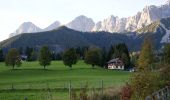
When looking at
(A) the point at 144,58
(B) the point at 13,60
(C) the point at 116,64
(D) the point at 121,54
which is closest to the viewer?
(A) the point at 144,58

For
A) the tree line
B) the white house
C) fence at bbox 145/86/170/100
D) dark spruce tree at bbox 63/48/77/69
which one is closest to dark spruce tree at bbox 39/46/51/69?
the tree line

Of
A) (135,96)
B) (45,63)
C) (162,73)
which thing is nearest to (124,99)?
(135,96)

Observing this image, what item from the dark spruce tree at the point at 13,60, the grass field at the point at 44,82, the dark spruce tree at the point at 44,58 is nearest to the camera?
the grass field at the point at 44,82

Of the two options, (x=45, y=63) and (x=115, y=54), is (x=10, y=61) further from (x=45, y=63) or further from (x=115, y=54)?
(x=115, y=54)

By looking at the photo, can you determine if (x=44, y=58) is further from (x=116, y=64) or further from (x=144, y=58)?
(x=144, y=58)

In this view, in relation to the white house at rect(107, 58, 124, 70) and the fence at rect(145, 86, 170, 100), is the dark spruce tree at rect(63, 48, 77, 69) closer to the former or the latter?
the white house at rect(107, 58, 124, 70)

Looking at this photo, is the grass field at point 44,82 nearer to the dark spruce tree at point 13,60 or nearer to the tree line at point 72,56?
the dark spruce tree at point 13,60

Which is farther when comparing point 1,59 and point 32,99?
point 1,59

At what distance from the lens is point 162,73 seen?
38.8m

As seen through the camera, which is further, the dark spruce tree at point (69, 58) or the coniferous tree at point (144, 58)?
the dark spruce tree at point (69, 58)

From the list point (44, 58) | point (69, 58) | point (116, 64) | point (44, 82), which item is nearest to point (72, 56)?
point (69, 58)

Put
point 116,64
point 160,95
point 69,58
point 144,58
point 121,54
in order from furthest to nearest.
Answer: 1. point 121,54
2. point 116,64
3. point 69,58
4. point 144,58
5. point 160,95

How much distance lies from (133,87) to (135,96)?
2.78 ft

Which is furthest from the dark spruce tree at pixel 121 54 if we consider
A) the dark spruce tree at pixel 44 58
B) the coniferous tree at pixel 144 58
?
the coniferous tree at pixel 144 58
